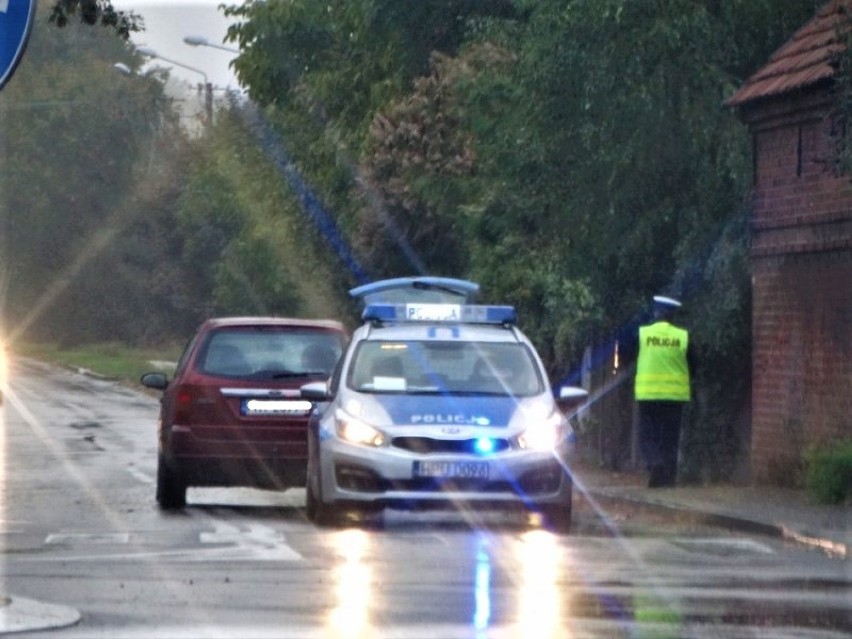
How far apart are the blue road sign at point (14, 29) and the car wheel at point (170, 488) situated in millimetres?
7930

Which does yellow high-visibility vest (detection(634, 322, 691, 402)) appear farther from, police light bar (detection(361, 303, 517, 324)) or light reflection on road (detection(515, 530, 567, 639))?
light reflection on road (detection(515, 530, 567, 639))

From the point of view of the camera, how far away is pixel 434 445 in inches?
613

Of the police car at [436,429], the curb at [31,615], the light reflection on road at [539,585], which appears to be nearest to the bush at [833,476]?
the police car at [436,429]

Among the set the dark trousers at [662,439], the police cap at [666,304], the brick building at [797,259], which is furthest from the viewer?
the dark trousers at [662,439]

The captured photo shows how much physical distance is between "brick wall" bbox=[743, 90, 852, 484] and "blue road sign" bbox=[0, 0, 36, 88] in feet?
31.8

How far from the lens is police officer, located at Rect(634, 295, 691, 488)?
65.0 feet

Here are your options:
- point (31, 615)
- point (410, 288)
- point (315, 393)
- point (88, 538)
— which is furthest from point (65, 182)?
point (31, 615)

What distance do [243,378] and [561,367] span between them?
9.29m

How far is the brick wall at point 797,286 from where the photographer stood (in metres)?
19.0

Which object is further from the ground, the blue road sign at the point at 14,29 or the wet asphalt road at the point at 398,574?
the blue road sign at the point at 14,29

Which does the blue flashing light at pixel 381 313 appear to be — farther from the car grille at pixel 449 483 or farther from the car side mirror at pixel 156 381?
the car side mirror at pixel 156 381

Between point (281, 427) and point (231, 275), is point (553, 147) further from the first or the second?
point (231, 275)

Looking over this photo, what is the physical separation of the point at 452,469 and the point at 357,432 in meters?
0.75

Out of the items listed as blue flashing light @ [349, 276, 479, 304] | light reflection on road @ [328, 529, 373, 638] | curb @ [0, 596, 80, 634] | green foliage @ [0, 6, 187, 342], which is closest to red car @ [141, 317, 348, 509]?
light reflection on road @ [328, 529, 373, 638]
